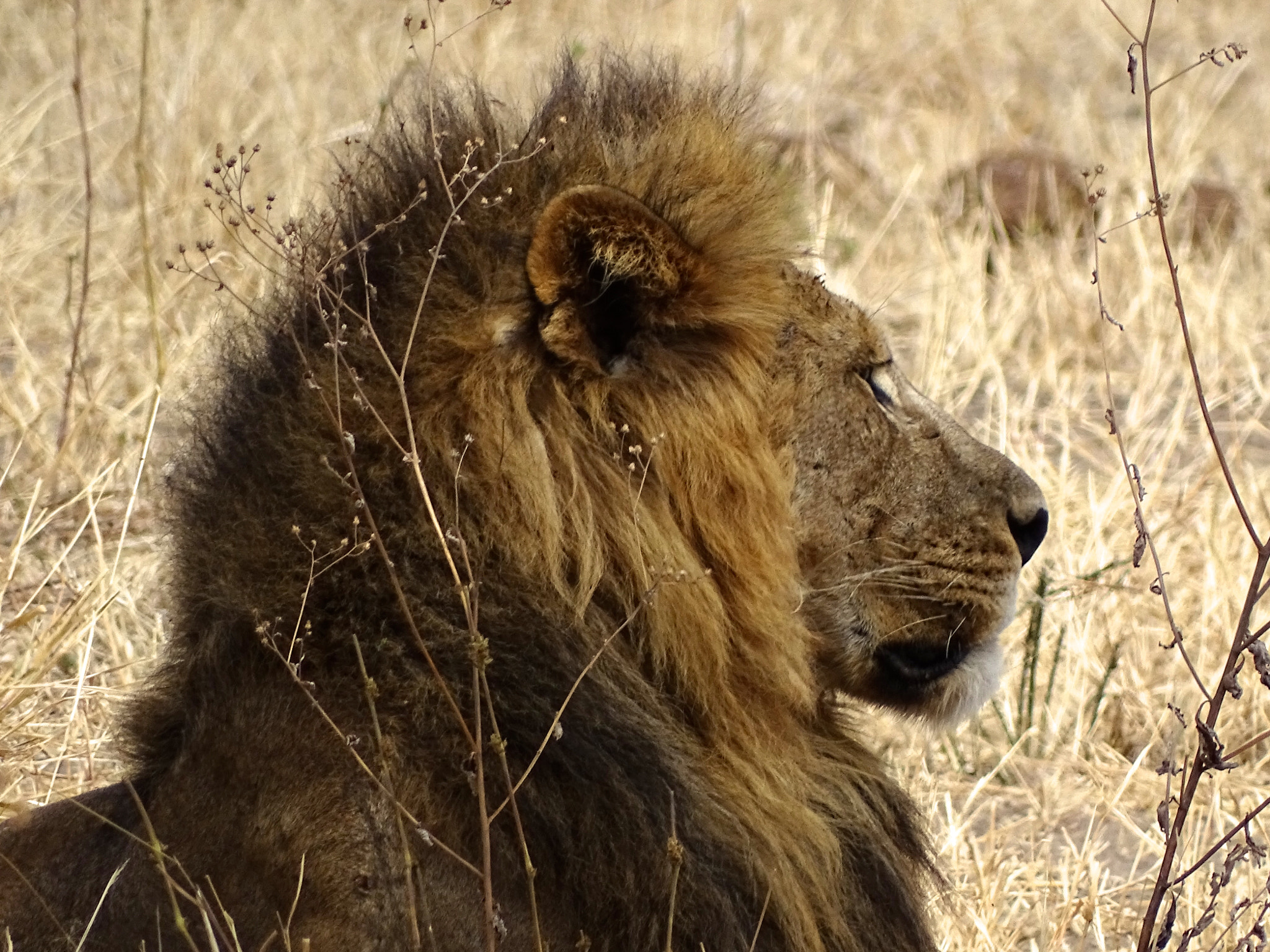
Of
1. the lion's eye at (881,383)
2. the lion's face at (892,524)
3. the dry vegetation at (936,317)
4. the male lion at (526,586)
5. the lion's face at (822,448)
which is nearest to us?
the male lion at (526,586)

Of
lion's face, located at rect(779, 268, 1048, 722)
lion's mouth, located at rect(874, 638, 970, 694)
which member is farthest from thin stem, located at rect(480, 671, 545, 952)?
lion's mouth, located at rect(874, 638, 970, 694)

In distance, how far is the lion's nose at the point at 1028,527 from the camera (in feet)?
8.91

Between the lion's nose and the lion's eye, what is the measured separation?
0.28 meters

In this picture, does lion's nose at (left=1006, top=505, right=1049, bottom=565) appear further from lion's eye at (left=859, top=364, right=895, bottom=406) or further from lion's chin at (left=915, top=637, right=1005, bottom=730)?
lion's eye at (left=859, top=364, right=895, bottom=406)

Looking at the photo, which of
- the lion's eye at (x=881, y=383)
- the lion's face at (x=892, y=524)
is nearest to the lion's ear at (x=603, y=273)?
the lion's face at (x=892, y=524)

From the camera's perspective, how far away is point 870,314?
2.92 metres

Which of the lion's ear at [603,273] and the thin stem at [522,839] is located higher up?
the lion's ear at [603,273]

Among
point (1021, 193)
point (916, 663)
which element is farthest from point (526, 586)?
point (1021, 193)

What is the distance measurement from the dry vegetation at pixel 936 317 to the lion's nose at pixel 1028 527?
0.40 m

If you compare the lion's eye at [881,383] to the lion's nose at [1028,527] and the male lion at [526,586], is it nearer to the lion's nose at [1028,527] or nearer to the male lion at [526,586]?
the male lion at [526,586]

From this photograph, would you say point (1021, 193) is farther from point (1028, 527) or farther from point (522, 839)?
point (522, 839)

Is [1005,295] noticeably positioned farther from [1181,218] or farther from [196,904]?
[196,904]

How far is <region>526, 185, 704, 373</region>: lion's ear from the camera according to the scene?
85.0 inches

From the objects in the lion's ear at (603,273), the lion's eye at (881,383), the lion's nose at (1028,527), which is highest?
the lion's ear at (603,273)
